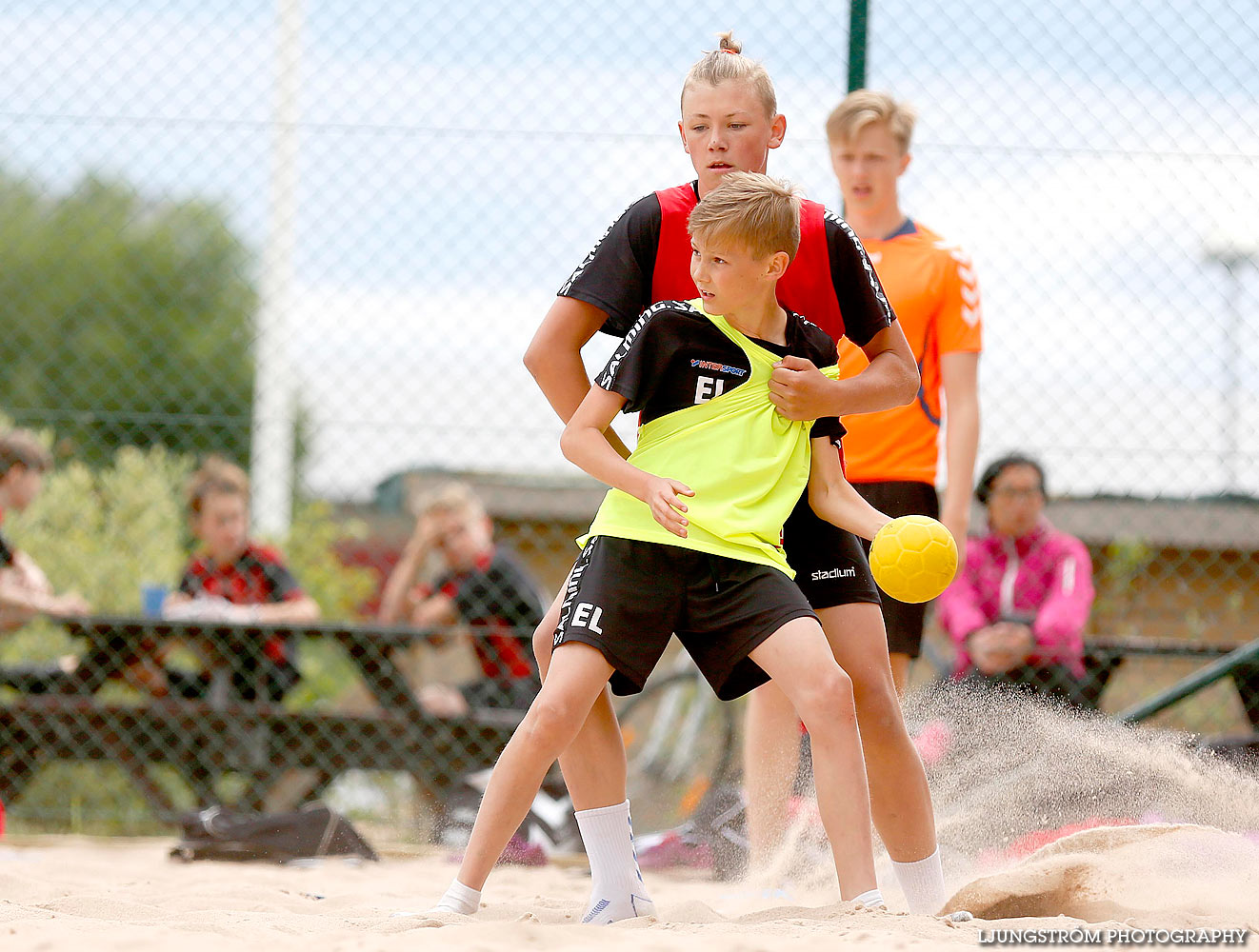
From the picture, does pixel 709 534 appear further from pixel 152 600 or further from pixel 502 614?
pixel 152 600

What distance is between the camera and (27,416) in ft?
14.8

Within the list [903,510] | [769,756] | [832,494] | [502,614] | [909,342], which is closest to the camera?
[832,494]

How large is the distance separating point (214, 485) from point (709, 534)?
305 centimetres

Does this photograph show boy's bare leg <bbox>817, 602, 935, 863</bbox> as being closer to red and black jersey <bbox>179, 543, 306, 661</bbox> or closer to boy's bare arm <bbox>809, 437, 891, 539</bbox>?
boy's bare arm <bbox>809, 437, 891, 539</bbox>

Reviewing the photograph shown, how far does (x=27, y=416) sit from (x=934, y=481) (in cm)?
319

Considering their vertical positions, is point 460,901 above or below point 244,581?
below

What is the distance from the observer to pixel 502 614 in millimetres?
4629

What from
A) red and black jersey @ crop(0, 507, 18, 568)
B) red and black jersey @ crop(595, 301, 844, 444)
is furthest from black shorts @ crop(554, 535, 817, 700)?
red and black jersey @ crop(0, 507, 18, 568)

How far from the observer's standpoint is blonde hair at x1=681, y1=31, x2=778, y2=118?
2.26m

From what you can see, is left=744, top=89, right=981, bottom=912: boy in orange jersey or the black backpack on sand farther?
the black backpack on sand

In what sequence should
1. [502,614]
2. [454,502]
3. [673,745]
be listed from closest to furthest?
[502,614] < [454,502] < [673,745]

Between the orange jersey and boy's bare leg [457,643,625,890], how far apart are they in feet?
3.56

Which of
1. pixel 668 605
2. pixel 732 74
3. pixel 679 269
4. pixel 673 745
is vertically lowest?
pixel 673 745

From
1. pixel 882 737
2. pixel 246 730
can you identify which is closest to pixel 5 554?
pixel 246 730
